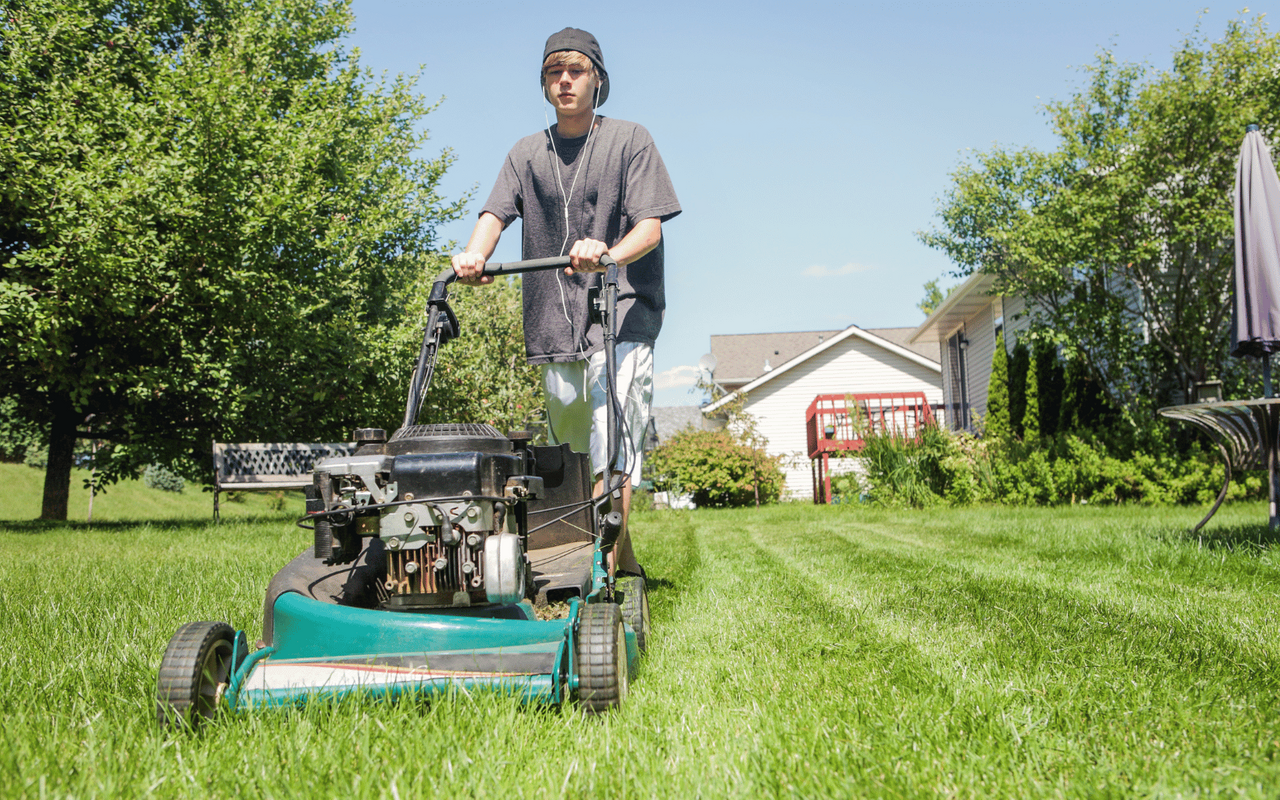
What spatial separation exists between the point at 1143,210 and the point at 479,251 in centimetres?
979

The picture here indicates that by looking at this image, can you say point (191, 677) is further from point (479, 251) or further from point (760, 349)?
point (760, 349)

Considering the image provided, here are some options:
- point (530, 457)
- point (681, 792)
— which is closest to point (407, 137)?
point (530, 457)

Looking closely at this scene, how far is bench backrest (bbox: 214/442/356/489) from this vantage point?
35.4 ft

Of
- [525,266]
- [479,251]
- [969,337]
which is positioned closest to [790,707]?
[525,266]

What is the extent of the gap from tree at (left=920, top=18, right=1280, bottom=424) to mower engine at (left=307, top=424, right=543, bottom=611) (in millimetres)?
10284

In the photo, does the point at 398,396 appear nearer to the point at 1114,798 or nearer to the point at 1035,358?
the point at 1035,358

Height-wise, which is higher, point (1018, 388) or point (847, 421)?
point (1018, 388)

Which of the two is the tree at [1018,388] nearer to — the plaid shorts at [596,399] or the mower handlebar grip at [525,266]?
the plaid shorts at [596,399]

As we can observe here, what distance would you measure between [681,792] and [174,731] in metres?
1.10

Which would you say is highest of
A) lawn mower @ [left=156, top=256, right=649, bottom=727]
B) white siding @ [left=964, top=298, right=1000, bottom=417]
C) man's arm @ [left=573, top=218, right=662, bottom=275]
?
white siding @ [left=964, top=298, right=1000, bottom=417]

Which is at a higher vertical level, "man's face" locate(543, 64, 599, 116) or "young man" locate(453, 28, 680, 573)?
"man's face" locate(543, 64, 599, 116)

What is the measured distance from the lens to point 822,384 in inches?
1113

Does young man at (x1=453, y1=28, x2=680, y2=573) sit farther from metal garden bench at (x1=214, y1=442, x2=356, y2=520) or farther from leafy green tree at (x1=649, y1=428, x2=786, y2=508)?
leafy green tree at (x1=649, y1=428, x2=786, y2=508)

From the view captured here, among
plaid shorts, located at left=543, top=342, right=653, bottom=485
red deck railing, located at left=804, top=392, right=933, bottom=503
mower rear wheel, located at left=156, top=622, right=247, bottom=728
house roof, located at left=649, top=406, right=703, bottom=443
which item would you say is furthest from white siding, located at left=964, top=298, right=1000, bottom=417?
house roof, located at left=649, top=406, right=703, bottom=443
